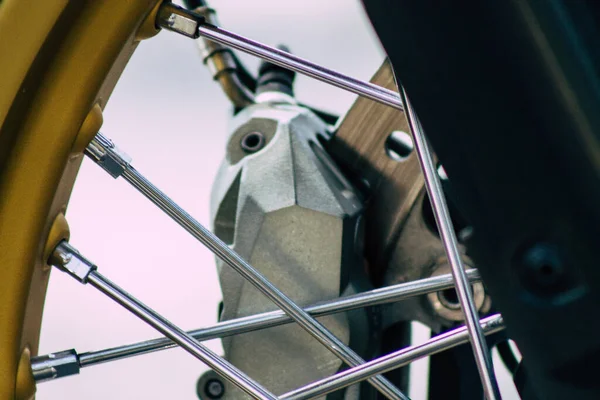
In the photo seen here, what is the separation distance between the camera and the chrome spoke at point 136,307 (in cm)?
38

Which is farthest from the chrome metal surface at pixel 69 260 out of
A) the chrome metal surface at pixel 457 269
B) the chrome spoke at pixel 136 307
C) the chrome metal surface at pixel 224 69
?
the chrome metal surface at pixel 224 69

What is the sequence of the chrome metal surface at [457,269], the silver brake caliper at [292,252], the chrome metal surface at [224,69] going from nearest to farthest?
the chrome metal surface at [457,269] → the silver brake caliper at [292,252] → the chrome metal surface at [224,69]

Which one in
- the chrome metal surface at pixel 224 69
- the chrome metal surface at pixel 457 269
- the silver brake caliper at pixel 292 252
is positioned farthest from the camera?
the chrome metal surface at pixel 224 69

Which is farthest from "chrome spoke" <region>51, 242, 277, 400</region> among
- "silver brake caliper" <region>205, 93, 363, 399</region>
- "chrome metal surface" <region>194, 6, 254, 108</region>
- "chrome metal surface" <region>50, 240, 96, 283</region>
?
"chrome metal surface" <region>194, 6, 254, 108</region>

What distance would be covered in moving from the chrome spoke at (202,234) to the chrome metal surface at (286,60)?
6cm

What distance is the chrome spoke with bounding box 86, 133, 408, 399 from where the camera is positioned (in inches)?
15.1

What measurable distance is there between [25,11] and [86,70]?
0.03 metres

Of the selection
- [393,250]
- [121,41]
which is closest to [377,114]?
[393,250]

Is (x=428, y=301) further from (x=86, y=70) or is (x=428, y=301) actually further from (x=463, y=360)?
(x=86, y=70)

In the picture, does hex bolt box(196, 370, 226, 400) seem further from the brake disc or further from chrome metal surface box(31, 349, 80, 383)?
chrome metal surface box(31, 349, 80, 383)

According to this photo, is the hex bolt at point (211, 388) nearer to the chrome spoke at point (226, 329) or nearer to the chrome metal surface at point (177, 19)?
the chrome spoke at point (226, 329)

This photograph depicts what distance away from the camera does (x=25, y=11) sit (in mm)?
332

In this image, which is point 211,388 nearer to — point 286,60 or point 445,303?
point 445,303

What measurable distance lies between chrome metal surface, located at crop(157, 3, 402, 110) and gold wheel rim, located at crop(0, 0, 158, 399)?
0.07ft
